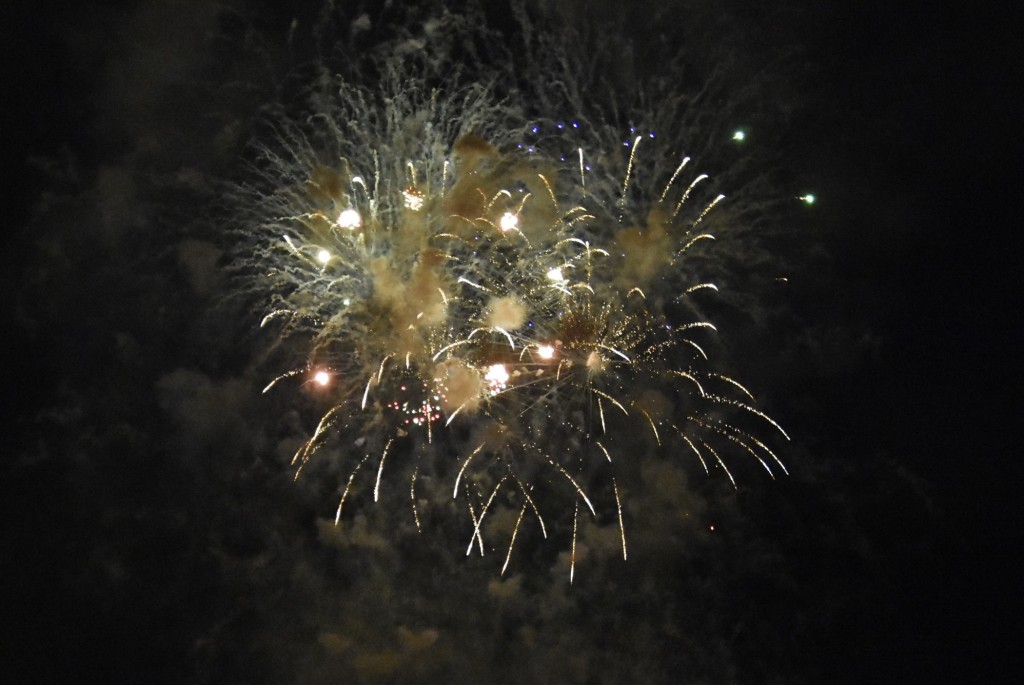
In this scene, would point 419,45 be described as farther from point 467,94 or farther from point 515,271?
point 515,271

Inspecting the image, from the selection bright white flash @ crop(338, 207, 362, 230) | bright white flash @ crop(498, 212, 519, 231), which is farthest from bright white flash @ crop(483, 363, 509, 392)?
bright white flash @ crop(338, 207, 362, 230)

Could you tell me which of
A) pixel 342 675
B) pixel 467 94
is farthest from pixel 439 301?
pixel 342 675

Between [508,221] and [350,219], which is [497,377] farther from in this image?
[350,219]

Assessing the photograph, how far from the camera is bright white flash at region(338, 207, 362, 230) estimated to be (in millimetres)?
10523

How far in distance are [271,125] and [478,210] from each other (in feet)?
12.2

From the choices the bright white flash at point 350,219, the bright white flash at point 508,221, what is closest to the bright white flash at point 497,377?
the bright white flash at point 508,221

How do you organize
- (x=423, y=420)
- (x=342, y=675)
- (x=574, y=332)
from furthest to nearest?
1. (x=342, y=675)
2. (x=423, y=420)
3. (x=574, y=332)

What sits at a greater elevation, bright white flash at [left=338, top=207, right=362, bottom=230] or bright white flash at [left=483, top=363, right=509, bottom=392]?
bright white flash at [left=338, top=207, right=362, bottom=230]

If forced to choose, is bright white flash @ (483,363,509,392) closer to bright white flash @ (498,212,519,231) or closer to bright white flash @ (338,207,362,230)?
bright white flash @ (498,212,519,231)

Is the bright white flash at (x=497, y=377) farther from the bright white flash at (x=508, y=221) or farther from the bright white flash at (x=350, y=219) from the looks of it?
the bright white flash at (x=350, y=219)

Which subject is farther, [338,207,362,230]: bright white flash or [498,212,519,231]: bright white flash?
[498,212,519,231]: bright white flash

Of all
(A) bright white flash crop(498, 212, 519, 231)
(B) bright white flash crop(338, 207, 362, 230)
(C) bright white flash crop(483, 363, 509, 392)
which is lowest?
(C) bright white flash crop(483, 363, 509, 392)

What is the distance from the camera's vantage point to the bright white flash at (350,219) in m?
10.5

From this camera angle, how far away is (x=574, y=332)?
34.7ft
